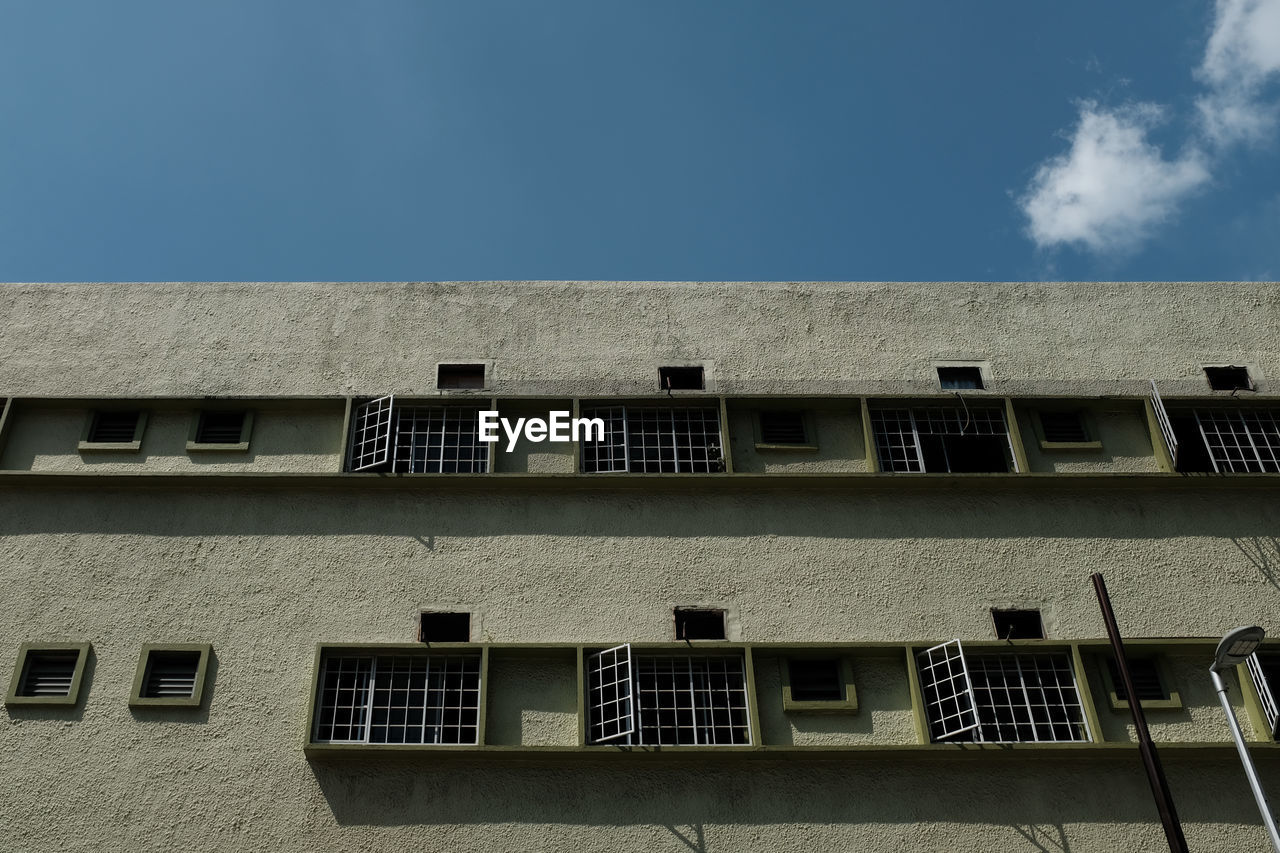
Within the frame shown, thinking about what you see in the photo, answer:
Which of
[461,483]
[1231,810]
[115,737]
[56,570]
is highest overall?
[461,483]

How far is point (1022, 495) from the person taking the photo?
14.2m

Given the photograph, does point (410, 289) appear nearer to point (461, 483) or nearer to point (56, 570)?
point (461, 483)

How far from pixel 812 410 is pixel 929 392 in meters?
1.48

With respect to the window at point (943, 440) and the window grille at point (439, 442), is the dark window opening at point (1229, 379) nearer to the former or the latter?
the window at point (943, 440)

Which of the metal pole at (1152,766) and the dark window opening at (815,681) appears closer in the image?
the metal pole at (1152,766)

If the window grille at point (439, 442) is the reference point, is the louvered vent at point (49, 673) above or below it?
below

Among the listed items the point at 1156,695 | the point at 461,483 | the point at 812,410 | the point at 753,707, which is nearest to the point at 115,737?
the point at 461,483

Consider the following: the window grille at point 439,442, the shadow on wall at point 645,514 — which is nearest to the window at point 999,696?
the shadow on wall at point 645,514

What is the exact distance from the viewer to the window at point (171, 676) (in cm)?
1259

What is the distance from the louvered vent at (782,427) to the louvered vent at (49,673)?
7937mm

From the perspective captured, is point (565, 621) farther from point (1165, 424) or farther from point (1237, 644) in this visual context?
point (1165, 424)

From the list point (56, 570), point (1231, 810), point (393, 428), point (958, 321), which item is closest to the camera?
point (1231, 810)

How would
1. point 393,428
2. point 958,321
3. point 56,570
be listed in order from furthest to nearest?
1. point 958,321
2. point 393,428
3. point 56,570

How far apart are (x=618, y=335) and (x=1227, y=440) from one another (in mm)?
7455
